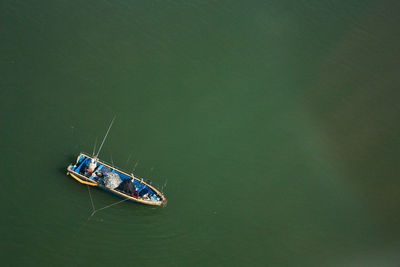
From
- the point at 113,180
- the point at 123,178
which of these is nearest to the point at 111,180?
the point at 113,180

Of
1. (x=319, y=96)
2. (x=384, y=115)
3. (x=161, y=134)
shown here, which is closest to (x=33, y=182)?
(x=161, y=134)

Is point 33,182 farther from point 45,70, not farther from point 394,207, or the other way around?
point 394,207

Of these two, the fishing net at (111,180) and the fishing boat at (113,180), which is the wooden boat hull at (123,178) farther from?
the fishing net at (111,180)

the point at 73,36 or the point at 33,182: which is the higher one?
the point at 73,36

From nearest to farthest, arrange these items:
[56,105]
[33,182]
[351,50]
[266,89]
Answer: [33,182]
[56,105]
[266,89]
[351,50]

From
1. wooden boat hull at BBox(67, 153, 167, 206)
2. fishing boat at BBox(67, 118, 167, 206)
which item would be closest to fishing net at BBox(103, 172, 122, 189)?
fishing boat at BBox(67, 118, 167, 206)

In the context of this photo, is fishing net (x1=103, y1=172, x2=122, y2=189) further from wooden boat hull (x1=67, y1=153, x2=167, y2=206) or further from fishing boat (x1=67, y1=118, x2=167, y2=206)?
wooden boat hull (x1=67, y1=153, x2=167, y2=206)

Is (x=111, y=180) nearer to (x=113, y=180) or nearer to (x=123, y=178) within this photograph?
(x=113, y=180)
